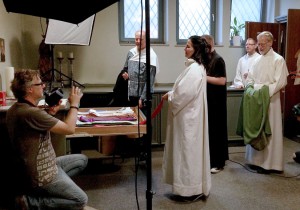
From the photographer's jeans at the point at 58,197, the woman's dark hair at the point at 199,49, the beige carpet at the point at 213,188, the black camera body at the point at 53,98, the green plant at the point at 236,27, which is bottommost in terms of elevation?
the beige carpet at the point at 213,188

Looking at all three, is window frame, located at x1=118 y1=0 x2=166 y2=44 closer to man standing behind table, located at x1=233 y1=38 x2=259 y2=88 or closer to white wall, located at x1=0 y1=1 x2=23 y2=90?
man standing behind table, located at x1=233 y1=38 x2=259 y2=88

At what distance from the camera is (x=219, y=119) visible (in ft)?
10.4

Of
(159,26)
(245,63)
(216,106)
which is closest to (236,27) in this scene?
(245,63)

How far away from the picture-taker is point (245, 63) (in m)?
4.37

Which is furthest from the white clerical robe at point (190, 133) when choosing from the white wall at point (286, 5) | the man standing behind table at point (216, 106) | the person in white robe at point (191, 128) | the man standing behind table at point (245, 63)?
the white wall at point (286, 5)

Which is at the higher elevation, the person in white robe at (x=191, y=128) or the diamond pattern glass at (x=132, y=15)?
the diamond pattern glass at (x=132, y=15)

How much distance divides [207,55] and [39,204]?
5.34ft

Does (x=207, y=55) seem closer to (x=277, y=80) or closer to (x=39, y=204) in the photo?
(x=277, y=80)

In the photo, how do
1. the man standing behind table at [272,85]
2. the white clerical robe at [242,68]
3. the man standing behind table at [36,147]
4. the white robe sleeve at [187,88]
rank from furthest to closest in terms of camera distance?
the white clerical robe at [242,68] < the man standing behind table at [272,85] < the white robe sleeve at [187,88] < the man standing behind table at [36,147]

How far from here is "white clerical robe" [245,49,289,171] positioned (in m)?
3.06

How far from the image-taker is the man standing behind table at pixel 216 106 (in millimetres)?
3092

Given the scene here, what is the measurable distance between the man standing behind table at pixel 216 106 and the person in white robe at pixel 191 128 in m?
0.57

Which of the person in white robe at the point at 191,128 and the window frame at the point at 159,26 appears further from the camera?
the window frame at the point at 159,26

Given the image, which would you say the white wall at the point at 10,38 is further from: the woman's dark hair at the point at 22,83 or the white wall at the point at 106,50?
the woman's dark hair at the point at 22,83
